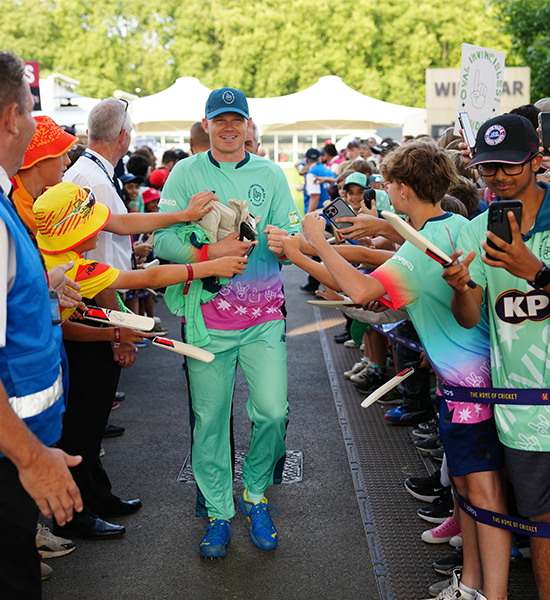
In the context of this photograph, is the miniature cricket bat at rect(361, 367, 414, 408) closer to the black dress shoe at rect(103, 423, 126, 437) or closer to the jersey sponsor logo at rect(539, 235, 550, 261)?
the jersey sponsor logo at rect(539, 235, 550, 261)

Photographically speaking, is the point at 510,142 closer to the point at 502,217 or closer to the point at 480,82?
the point at 502,217

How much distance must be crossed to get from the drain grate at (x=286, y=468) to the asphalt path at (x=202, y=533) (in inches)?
1.9

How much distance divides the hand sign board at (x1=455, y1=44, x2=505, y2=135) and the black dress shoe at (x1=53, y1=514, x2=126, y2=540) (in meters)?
4.34

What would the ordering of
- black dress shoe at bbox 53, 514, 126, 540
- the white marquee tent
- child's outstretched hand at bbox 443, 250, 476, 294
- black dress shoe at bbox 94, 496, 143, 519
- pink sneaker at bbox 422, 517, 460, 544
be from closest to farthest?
1. child's outstretched hand at bbox 443, 250, 476, 294
2. pink sneaker at bbox 422, 517, 460, 544
3. black dress shoe at bbox 53, 514, 126, 540
4. black dress shoe at bbox 94, 496, 143, 519
5. the white marquee tent

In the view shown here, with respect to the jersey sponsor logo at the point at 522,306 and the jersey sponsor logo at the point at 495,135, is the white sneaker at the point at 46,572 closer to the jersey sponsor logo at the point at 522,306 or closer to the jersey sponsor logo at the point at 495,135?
the jersey sponsor logo at the point at 522,306

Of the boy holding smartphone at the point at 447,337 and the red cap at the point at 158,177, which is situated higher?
the red cap at the point at 158,177

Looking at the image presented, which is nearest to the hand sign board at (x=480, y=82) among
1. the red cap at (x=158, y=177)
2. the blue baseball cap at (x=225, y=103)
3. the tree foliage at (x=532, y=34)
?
the blue baseball cap at (x=225, y=103)

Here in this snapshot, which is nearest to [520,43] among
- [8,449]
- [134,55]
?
[8,449]

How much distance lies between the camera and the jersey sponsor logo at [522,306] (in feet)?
8.14

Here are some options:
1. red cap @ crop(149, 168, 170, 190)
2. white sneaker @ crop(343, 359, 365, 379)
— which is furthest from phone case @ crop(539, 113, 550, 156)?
red cap @ crop(149, 168, 170, 190)

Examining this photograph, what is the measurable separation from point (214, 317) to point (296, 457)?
1716mm

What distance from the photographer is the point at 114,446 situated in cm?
516

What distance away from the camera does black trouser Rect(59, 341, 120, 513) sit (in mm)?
3789

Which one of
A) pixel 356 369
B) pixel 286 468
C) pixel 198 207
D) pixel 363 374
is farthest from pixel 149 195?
pixel 198 207
